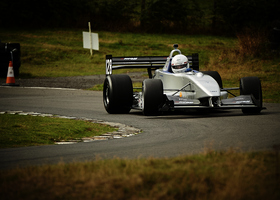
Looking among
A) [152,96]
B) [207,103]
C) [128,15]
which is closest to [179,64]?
[207,103]

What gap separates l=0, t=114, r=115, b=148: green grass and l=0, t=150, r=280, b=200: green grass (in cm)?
279

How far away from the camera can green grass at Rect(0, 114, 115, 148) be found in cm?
838

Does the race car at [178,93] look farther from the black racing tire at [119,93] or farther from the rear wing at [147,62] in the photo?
the rear wing at [147,62]

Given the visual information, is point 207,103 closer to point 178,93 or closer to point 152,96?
point 178,93

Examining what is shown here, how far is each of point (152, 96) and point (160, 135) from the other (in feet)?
7.36

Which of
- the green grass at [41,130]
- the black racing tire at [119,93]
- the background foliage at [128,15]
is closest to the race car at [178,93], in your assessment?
the black racing tire at [119,93]

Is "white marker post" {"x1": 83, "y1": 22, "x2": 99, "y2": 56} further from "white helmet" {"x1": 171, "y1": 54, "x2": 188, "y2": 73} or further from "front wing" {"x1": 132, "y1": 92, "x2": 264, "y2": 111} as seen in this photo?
"front wing" {"x1": 132, "y1": 92, "x2": 264, "y2": 111}

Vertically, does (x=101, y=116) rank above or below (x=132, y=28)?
below

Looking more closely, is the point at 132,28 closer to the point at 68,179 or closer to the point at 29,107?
the point at 29,107

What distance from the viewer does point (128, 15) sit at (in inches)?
2066

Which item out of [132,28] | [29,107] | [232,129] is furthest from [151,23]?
[232,129]

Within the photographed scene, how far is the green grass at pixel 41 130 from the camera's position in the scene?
27.5 feet

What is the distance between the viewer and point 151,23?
49.5m

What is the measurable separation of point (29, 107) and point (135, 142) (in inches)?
242
